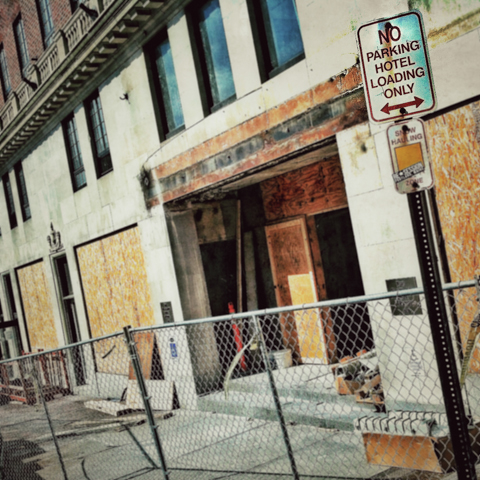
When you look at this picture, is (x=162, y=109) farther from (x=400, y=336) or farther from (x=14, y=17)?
(x=14, y=17)

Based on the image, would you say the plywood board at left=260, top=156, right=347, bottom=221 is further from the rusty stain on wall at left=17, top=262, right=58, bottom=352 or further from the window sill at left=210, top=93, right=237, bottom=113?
the rusty stain on wall at left=17, top=262, right=58, bottom=352

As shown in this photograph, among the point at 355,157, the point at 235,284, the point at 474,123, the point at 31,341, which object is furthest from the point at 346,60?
the point at 31,341

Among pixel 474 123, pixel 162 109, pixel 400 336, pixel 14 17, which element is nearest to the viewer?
pixel 474 123

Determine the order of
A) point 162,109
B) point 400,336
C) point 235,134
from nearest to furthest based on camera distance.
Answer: point 400,336
point 235,134
point 162,109

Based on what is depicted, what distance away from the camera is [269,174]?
347 inches

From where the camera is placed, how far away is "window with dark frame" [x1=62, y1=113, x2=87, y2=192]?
1303cm

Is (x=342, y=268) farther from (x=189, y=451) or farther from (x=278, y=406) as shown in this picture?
(x=278, y=406)

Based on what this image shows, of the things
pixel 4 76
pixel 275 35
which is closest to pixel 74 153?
pixel 4 76

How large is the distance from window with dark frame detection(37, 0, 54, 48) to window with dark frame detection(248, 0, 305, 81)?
8336mm

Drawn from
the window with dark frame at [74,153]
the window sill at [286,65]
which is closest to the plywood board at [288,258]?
the window sill at [286,65]

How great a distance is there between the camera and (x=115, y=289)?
11.8 meters

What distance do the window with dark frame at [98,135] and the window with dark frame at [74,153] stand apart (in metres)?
1.00

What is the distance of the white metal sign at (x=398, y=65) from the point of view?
2.50 metres

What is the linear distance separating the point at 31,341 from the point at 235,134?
1250cm
